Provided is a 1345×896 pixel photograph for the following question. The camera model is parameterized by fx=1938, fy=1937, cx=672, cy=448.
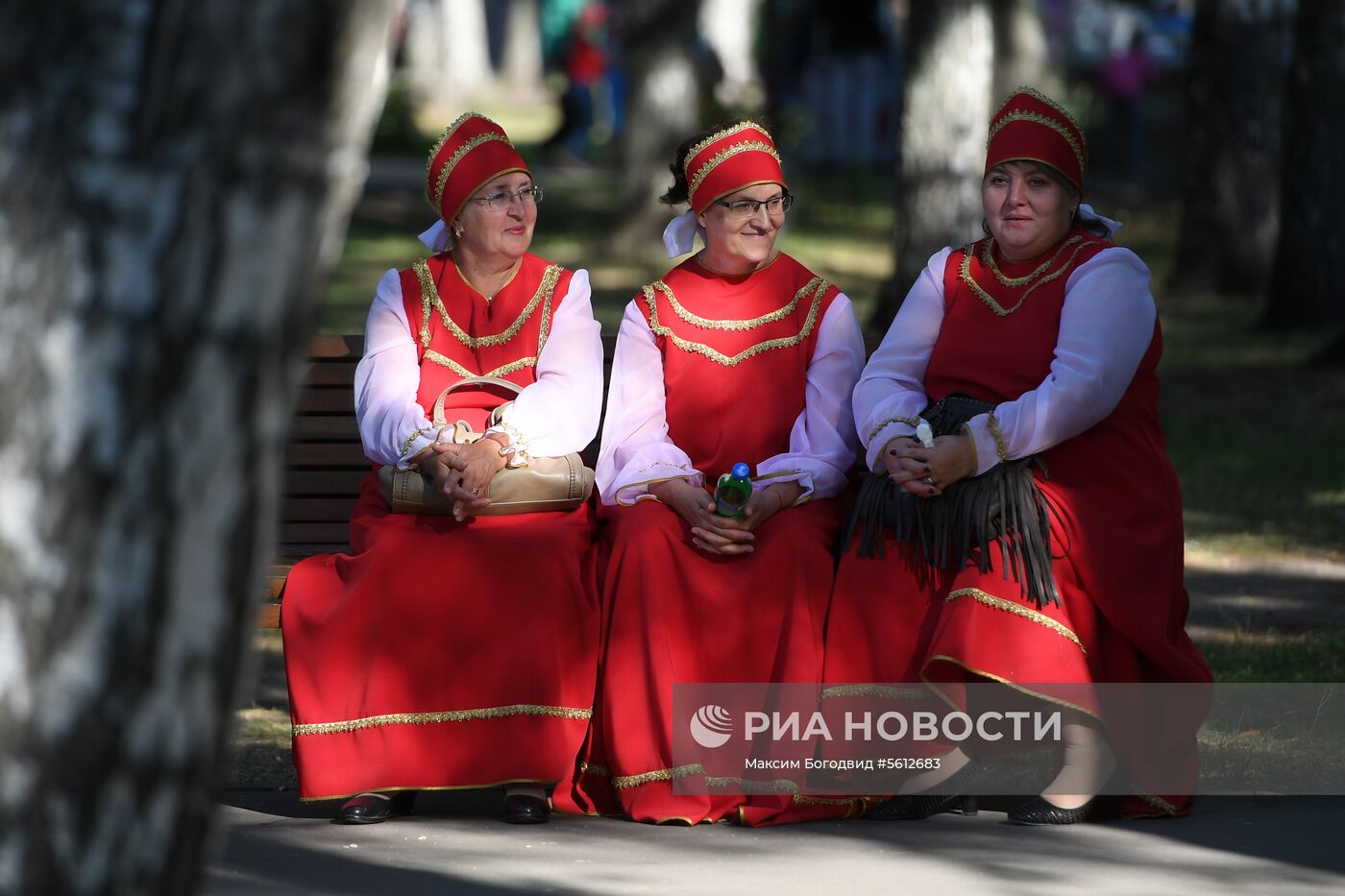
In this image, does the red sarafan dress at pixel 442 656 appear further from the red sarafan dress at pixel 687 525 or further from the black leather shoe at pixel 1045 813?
the black leather shoe at pixel 1045 813

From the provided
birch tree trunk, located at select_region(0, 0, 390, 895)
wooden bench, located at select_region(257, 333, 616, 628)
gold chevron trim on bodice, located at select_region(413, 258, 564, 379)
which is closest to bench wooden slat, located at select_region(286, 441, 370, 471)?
wooden bench, located at select_region(257, 333, 616, 628)

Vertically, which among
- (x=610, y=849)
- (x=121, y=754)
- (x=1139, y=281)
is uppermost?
(x=1139, y=281)

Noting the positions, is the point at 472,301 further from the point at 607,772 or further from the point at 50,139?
the point at 50,139

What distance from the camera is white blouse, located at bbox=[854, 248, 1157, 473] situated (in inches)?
184

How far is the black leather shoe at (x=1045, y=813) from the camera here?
15.2 feet

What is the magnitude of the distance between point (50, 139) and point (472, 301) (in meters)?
3.00

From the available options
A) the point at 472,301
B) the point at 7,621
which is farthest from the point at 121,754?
the point at 472,301

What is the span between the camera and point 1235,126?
13.8 m

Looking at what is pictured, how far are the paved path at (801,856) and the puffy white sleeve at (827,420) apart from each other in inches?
35.3

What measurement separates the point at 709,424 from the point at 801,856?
1.27 metres

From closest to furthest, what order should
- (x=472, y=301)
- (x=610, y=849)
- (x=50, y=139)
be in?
(x=50, y=139), (x=610, y=849), (x=472, y=301)

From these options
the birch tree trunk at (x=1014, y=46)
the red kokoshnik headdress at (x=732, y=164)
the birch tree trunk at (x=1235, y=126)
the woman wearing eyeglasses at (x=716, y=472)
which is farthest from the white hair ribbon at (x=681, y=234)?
the birch tree trunk at (x=1014, y=46)

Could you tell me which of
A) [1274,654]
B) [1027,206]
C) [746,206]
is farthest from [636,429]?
[1274,654]

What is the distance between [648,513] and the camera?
16.2 ft
